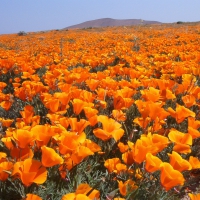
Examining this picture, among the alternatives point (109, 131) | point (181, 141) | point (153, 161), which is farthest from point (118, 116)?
point (153, 161)

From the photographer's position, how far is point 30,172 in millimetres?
1285

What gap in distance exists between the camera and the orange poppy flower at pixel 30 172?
1278 millimetres

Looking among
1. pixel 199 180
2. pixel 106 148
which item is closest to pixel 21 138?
pixel 106 148

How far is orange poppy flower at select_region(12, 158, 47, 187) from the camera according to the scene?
128 cm

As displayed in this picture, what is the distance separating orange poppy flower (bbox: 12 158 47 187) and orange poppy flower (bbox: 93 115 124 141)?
0.50 m

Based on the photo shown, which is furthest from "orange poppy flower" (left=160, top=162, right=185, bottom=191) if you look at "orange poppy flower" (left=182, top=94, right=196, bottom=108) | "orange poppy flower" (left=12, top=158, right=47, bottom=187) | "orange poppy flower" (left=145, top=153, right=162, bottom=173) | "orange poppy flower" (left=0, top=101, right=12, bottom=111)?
"orange poppy flower" (left=0, top=101, right=12, bottom=111)

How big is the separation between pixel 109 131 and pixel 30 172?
0.67 m

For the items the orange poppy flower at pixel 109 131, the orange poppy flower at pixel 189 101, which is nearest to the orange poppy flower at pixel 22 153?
the orange poppy flower at pixel 109 131

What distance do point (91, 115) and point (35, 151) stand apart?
471 millimetres

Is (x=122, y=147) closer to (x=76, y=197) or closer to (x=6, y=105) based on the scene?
(x=76, y=197)

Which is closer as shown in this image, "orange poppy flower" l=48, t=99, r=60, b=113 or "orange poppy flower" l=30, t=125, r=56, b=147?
"orange poppy flower" l=30, t=125, r=56, b=147

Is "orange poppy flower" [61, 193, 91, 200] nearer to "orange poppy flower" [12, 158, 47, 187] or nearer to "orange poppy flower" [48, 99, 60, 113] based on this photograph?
"orange poppy flower" [12, 158, 47, 187]

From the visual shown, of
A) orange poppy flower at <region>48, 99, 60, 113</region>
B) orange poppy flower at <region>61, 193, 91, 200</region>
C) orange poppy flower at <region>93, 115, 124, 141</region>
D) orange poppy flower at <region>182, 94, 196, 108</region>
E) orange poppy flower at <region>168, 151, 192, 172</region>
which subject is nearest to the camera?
orange poppy flower at <region>61, 193, 91, 200</region>

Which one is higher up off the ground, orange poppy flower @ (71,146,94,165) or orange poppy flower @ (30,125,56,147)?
orange poppy flower @ (30,125,56,147)
